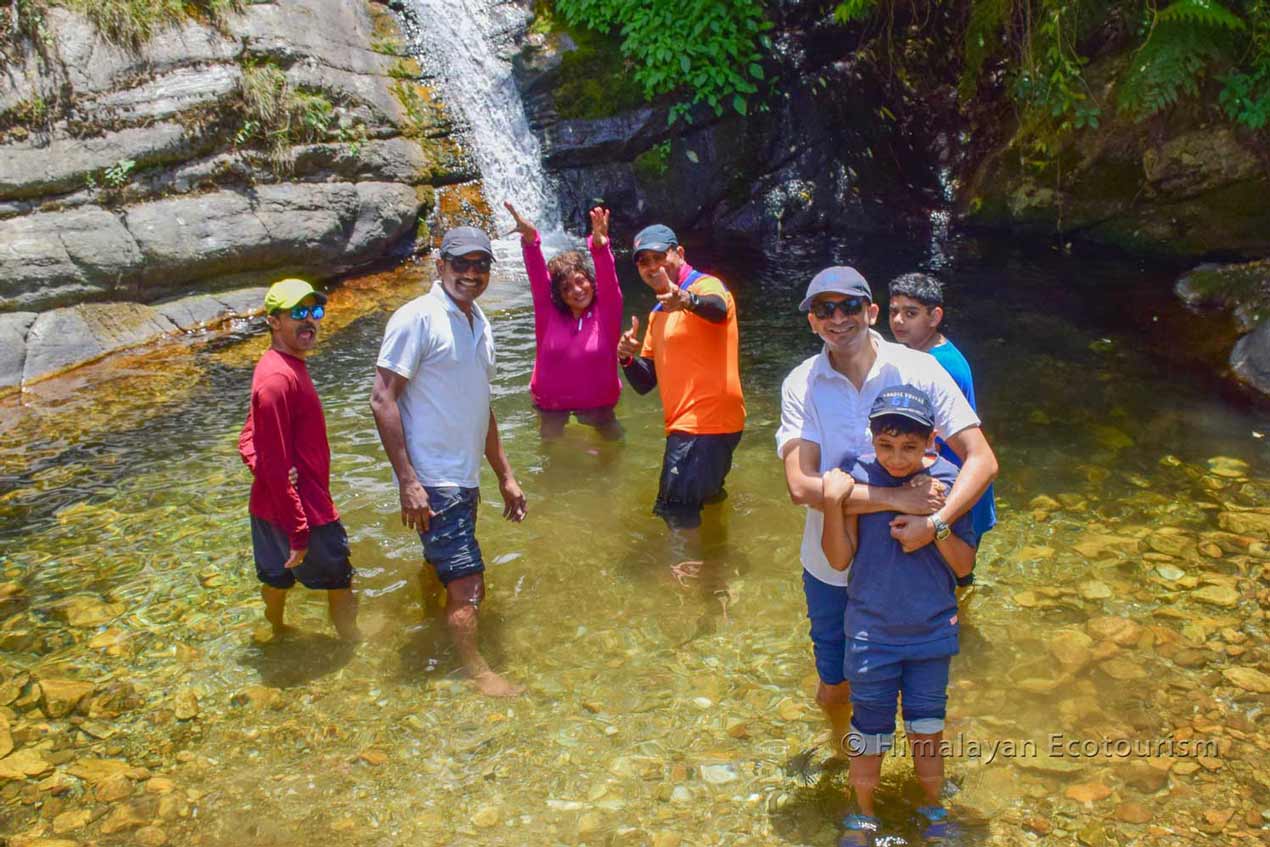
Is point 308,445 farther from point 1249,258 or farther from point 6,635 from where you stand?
point 1249,258

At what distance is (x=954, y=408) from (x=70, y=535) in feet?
18.1

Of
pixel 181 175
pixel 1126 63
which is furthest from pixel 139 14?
pixel 1126 63

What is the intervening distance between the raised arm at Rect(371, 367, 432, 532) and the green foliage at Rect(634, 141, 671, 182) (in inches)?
372

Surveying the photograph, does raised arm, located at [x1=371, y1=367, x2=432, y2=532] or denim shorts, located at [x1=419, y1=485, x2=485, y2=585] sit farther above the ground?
raised arm, located at [x1=371, y1=367, x2=432, y2=532]

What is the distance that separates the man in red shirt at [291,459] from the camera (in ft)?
14.9

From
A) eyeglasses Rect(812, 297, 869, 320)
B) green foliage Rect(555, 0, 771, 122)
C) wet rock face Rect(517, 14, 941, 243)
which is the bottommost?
eyeglasses Rect(812, 297, 869, 320)

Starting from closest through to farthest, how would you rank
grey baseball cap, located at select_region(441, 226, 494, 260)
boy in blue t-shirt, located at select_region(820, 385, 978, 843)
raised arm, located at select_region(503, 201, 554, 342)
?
boy in blue t-shirt, located at select_region(820, 385, 978, 843) < grey baseball cap, located at select_region(441, 226, 494, 260) < raised arm, located at select_region(503, 201, 554, 342)

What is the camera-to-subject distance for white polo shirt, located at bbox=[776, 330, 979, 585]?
362 centimetres

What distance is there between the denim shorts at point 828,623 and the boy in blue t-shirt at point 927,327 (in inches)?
42.0

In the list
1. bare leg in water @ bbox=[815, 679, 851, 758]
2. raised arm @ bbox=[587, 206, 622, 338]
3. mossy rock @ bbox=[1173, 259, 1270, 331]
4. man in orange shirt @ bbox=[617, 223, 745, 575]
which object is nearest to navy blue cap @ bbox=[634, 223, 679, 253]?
man in orange shirt @ bbox=[617, 223, 745, 575]

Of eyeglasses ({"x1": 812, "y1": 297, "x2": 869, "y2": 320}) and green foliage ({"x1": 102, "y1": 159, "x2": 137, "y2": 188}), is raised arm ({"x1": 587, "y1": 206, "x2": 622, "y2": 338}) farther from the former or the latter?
green foliage ({"x1": 102, "y1": 159, "x2": 137, "y2": 188})

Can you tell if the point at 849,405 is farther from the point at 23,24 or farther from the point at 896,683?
the point at 23,24

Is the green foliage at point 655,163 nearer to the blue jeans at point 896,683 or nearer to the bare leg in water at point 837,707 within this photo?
the bare leg in water at point 837,707

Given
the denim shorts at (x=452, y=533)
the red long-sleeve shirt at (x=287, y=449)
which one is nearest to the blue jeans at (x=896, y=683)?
the denim shorts at (x=452, y=533)
